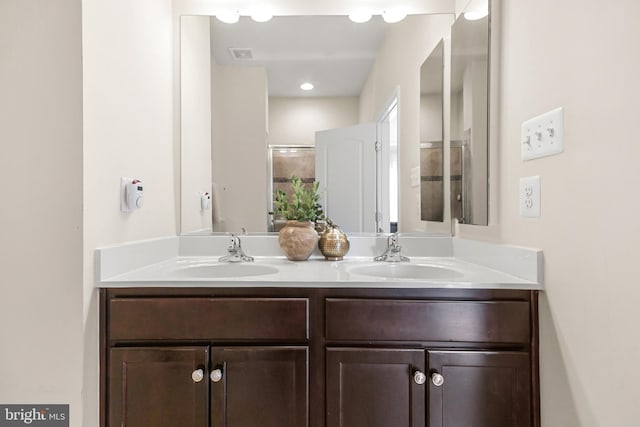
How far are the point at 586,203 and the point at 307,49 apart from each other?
1321 mm

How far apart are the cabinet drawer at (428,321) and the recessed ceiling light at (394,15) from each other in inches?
51.7

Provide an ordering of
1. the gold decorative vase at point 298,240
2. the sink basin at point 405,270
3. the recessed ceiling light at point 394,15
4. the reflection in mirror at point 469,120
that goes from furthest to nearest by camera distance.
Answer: the recessed ceiling light at point 394,15, the gold decorative vase at point 298,240, the sink basin at point 405,270, the reflection in mirror at point 469,120

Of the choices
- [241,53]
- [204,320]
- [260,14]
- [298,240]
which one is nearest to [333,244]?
[298,240]

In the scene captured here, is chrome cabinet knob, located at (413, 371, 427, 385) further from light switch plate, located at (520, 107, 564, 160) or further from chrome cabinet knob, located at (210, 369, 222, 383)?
light switch plate, located at (520, 107, 564, 160)

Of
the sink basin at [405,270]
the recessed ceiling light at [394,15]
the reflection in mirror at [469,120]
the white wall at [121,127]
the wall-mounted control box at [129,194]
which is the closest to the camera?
the white wall at [121,127]

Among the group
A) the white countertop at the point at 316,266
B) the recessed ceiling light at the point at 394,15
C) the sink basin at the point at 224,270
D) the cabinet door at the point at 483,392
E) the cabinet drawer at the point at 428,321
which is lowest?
the cabinet door at the point at 483,392

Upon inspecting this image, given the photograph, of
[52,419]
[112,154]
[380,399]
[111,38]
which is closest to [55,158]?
[112,154]

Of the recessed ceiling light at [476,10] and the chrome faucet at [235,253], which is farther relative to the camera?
the chrome faucet at [235,253]

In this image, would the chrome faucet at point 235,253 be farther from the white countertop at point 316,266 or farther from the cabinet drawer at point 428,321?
the cabinet drawer at point 428,321

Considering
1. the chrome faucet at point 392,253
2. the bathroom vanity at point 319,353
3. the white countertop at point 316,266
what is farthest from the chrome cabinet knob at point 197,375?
the chrome faucet at point 392,253

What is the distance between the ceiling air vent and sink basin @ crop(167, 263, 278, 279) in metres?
0.99

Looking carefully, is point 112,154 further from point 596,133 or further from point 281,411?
point 596,133

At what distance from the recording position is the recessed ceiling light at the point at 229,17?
1.60 meters

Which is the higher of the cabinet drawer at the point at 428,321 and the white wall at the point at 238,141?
the white wall at the point at 238,141
